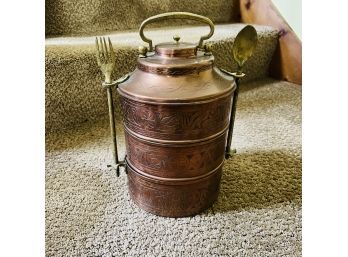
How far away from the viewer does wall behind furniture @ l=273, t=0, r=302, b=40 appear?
185cm

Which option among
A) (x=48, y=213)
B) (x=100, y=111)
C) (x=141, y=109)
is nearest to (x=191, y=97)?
(x=141, y=109)

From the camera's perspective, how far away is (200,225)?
0.96 meters

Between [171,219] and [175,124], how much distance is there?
1.09ft

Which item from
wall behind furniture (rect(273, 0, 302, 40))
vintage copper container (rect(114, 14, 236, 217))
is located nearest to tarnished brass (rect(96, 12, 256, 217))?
vintage copper container (rect(114, 14, 236, 217))

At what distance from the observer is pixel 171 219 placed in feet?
3.24

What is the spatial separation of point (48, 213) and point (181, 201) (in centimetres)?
44

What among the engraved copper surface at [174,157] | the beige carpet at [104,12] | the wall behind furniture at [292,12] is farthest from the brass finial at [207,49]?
the wall behind furniture at [292,12]

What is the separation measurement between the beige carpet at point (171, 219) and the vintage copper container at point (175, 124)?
9cm

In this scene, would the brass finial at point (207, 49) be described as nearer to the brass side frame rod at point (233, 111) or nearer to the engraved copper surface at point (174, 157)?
the brass side frame rod at point (233, 111)

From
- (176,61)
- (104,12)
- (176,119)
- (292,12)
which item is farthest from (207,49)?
(292,12)

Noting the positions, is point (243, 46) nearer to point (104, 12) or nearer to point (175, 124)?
point (175, 124)

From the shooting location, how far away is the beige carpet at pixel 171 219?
2.91 ft

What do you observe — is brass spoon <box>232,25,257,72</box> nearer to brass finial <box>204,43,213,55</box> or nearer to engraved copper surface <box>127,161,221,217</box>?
brass finial <box>204,43,213,55</box>

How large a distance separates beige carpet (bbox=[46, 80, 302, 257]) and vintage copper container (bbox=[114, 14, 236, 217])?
9 cm
